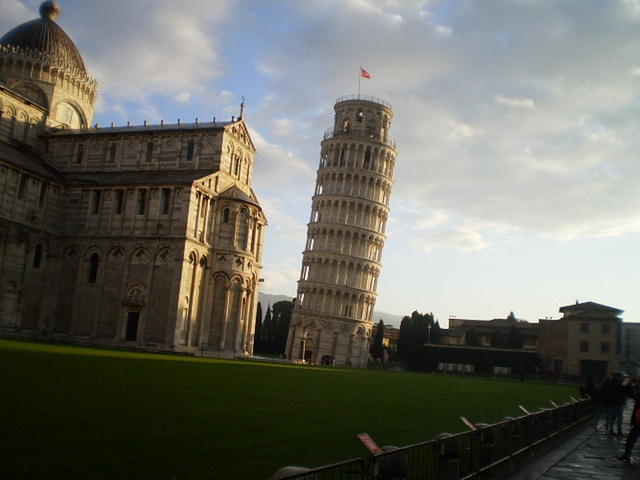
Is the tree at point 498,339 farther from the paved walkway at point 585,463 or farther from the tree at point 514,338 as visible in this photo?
the paved walkway at point 585,463

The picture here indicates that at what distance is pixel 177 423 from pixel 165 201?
126ft

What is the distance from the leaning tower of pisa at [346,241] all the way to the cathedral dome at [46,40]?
36649 millimetres

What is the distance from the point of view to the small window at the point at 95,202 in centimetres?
5141

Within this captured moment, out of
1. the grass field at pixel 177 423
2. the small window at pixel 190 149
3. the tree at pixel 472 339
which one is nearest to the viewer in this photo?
the grass field at pixel 177 423

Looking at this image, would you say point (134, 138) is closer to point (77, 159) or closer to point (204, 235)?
point (77, 159)

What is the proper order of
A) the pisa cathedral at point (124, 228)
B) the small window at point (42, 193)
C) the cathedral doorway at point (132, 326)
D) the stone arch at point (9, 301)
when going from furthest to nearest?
the small window at point (42, 193), the cathedral doorway at point (132, 326), the pisa cathedral at point (124, 228), the stone arch at point (9, 301)

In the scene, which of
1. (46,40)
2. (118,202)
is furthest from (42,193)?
(46,40)

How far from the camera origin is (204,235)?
1975 inches

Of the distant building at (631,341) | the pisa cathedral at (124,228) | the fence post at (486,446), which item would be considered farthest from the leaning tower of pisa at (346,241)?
the fence post at (486,446)

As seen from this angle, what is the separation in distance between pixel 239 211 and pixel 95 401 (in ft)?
127

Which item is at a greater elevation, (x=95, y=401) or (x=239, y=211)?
(x=239, y=211)

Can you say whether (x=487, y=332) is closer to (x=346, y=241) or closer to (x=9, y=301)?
(x=346, y=241)

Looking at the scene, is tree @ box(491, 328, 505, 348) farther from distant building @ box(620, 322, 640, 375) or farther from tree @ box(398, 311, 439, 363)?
distant building @ box(620, 322, 640, 375)

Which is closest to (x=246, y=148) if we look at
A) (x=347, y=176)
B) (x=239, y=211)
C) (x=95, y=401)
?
(x=239, y=211)
